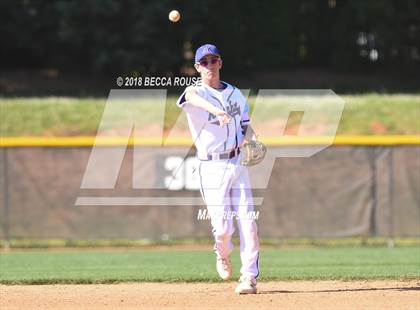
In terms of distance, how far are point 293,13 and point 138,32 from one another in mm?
7837

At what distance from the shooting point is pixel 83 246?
55.0 feet

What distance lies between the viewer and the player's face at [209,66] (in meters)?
8.52

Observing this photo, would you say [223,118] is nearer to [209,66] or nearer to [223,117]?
[223,117]

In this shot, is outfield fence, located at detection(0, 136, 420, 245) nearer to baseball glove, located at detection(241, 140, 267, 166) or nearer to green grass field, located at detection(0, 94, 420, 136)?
green grass field, located at detection(0, 94, 420, 136)

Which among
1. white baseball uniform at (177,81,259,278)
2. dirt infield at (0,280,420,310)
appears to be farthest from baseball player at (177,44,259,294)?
dirt infield at (0,280,420,310)

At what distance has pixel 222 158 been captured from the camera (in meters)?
8.65

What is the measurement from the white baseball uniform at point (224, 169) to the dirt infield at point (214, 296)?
0.52 m

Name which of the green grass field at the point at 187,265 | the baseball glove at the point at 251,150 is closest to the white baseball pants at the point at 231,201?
the baseball glove at the point at 251,150

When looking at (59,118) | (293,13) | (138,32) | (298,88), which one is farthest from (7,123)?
(293,13)

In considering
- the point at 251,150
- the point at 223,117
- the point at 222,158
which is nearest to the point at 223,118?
the point at 223,117

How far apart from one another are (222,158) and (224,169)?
11 cm

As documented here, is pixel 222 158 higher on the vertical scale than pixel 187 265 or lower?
higher

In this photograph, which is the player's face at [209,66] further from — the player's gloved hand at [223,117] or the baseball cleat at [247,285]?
the baseball cleat at [247,285]

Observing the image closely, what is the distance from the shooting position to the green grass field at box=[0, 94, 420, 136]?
67.7ft
